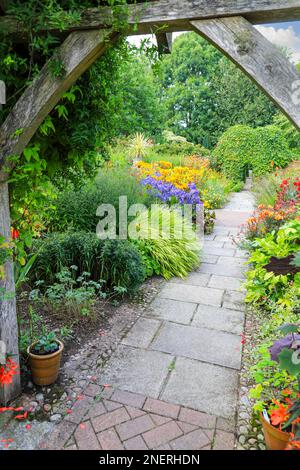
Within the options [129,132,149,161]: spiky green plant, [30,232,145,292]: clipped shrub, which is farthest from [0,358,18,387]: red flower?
[129,132,149,161]: spiky green plant

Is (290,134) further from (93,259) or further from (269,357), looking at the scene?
(269,357)

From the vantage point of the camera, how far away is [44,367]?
2195 millimetres

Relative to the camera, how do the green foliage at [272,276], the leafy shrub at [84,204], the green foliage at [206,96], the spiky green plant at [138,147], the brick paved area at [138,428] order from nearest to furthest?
the brick paved area at [138,428] < the green foliage at [272,276] < the leafy shrub at [84,204] < the spiky green plant at [138,147] < the green foliage at [206,96]

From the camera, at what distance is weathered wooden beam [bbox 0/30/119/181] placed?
1660 millimetres

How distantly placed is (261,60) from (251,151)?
12.3 m

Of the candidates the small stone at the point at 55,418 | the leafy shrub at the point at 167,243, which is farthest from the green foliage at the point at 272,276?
the small stone at the point at 55,418

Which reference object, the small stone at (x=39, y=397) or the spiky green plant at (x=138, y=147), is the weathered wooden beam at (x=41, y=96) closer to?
the small stone at (x=39, y=397)

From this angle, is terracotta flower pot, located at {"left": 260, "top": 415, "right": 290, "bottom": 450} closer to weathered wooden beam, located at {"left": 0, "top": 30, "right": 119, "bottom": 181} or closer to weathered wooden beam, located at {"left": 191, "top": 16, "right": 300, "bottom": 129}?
weathered wooden beam, located at {"left": 191, "top": 16, "right": 300, "bottom": 129}

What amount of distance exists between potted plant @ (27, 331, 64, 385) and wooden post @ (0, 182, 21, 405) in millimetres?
116

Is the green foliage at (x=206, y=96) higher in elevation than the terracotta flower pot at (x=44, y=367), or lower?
higher

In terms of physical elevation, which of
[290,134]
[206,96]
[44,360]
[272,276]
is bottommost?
[44,360]

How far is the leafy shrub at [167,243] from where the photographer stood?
14.1ft

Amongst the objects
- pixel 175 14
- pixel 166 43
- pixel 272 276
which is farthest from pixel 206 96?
pixel 175 14
